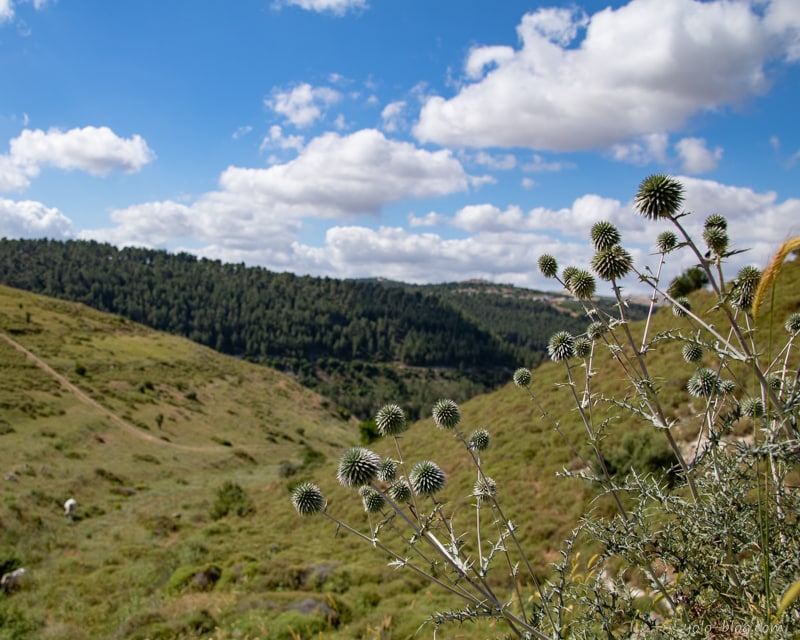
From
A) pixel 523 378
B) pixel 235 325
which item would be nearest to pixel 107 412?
pixel 523 378

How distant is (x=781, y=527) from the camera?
9.09ft

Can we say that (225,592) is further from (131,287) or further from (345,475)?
(131,287)

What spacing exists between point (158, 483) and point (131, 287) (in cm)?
16600

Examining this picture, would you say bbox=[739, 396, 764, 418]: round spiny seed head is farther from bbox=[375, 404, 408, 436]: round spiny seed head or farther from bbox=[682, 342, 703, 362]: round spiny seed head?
bbox=[375, 404, 408, 436]: round spiny seed head

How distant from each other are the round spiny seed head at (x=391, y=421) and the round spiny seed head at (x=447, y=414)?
1.21ft

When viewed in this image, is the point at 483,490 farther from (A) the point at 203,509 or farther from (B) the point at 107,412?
(B) the point at 107,412

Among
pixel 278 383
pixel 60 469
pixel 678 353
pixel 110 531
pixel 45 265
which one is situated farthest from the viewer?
pixel 45 265

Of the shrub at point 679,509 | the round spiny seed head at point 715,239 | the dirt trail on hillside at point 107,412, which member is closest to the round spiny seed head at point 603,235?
the shrub at point 679,509

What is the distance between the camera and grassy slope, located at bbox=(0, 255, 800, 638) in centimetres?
1065

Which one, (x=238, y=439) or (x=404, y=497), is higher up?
(x=404, y=497)

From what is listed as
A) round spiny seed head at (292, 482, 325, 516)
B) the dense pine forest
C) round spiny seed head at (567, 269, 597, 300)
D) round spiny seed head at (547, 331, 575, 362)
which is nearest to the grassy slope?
round spiny seed head at (547, 331, 575, 362)

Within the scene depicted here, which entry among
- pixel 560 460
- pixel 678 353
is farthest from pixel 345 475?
pixel 678 353

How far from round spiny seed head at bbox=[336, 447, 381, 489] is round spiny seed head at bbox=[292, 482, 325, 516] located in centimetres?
28

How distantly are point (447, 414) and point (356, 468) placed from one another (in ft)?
3.76
